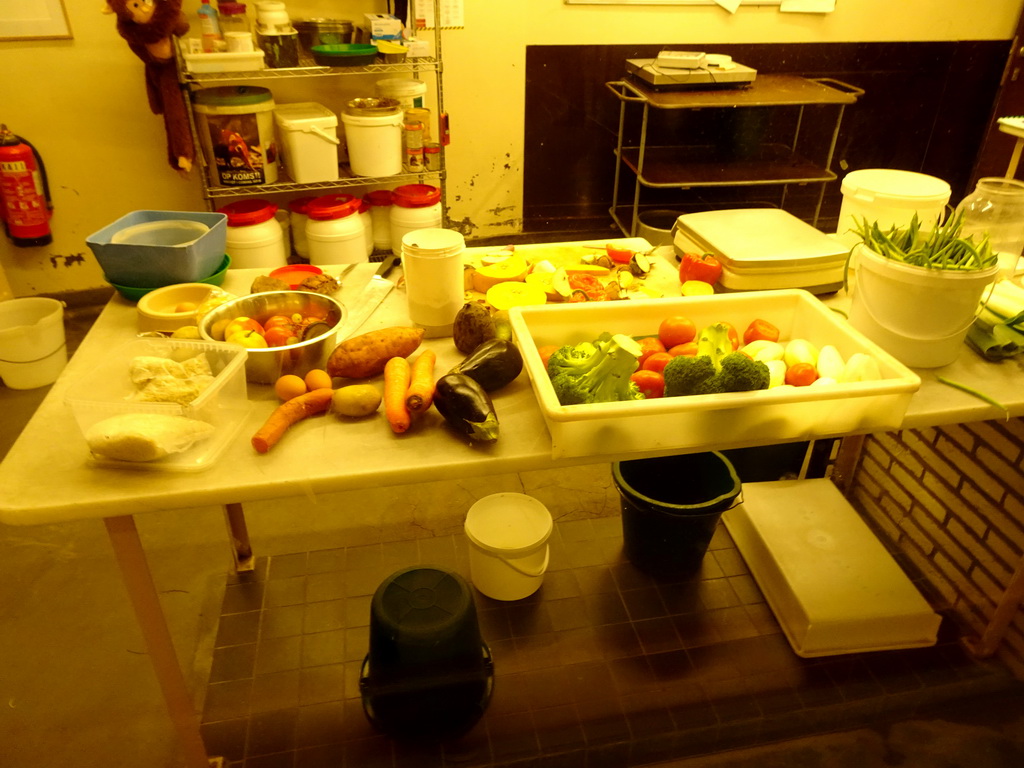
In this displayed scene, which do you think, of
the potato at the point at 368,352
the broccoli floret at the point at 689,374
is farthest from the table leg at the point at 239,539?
the broccoli floret at the point at 689,374

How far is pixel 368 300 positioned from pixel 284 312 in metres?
0.20

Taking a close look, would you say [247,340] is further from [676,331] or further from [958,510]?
[958,510]

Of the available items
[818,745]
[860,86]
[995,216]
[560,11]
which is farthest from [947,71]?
[818,745]

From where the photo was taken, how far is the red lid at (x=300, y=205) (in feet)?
9.64

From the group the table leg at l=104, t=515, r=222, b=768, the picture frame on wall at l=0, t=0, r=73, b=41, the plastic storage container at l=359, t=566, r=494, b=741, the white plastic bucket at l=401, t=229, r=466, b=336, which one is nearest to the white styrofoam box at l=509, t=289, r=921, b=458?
the white plastic bucket at l=401, t=229, r=466, b=336

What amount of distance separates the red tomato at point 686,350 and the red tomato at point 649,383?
0.22ft

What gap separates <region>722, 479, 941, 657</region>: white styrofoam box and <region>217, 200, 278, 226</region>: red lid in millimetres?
2035

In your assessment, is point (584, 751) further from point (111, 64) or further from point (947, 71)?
point (947, 71)

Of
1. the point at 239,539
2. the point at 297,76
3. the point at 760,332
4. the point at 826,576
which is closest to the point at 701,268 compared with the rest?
the point at 760,332

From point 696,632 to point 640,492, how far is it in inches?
14.2

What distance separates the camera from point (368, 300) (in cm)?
148

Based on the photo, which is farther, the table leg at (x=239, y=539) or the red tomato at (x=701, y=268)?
the table leg at (x=239, y=539)

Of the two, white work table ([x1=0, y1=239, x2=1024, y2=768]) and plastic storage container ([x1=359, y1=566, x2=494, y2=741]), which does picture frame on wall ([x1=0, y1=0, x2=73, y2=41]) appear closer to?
white work table ([x1=0, y1=239, x2=1024, y2=768])

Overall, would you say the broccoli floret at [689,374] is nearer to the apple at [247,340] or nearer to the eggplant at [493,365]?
the eggplant at [493,365]
